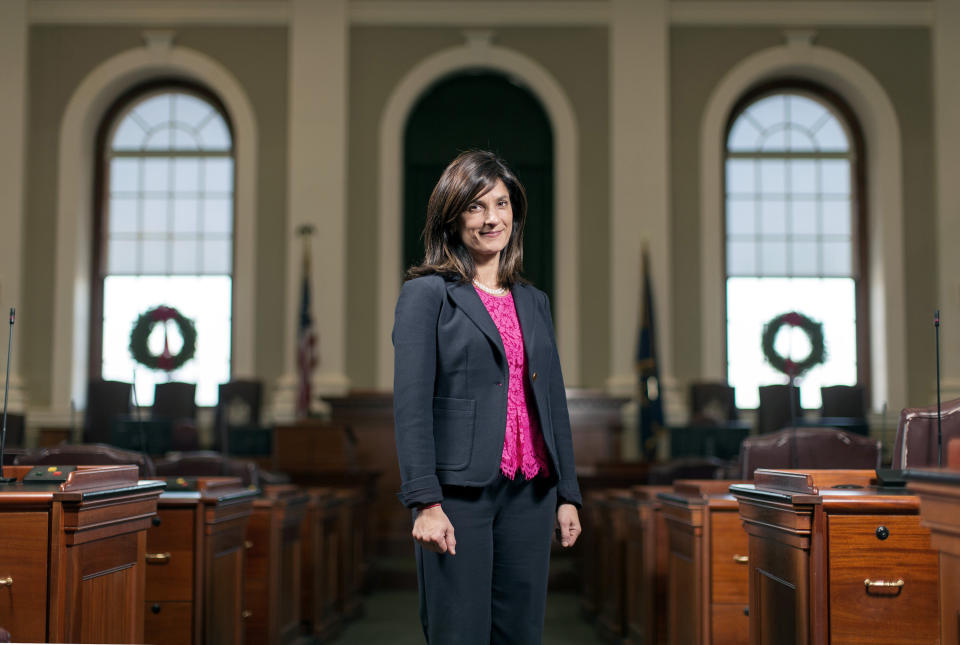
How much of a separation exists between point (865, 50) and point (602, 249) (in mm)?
3180

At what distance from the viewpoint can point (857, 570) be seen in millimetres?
2561

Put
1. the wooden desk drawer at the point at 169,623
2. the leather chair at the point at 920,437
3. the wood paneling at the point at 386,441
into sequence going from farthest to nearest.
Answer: the wood paneling at the point at 386,441
the wooden desk drawer at the point at 169,623
the leather chair at the point at 920,437

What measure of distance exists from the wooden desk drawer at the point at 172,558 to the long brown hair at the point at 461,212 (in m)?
1.79

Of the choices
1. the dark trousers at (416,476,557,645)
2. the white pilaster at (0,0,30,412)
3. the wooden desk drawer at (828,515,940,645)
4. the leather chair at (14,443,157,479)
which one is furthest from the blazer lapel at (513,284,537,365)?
the white pilaster at (0,0,30,412)

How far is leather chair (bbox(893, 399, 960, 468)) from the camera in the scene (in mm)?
3263

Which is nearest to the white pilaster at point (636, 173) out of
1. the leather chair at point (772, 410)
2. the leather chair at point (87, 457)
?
the leather chair at point (772, 410)

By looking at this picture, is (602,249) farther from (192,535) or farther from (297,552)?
(192,535)

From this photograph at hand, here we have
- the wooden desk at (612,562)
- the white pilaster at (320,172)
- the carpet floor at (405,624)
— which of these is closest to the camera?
the wooden desk at (612,562)

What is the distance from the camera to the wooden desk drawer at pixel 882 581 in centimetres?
254

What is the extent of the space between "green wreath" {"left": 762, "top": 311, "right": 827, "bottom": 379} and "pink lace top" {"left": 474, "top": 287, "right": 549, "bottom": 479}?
8.07m

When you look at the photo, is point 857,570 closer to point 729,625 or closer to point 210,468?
point 729,625

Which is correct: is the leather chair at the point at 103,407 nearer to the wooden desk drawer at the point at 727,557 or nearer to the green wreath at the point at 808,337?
the green wreath at the point at 808,337

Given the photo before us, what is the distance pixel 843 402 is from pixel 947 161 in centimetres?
278

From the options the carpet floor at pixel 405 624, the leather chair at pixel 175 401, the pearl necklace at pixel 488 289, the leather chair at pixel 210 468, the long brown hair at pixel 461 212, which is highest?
the long brown hair at pixel 461 212
